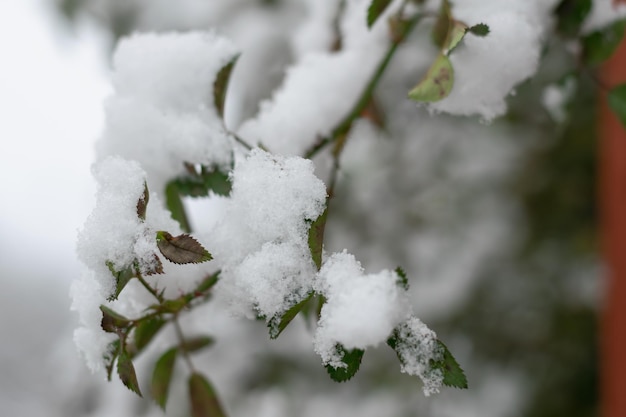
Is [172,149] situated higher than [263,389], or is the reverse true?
[172,149]

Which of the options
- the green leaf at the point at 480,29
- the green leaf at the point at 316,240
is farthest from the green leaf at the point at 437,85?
the green leaf at the point at 316,240

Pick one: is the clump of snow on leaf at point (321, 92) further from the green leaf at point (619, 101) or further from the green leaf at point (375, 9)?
the green leaf at point (619, 101)

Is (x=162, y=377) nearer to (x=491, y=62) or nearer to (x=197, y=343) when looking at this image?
(x=197, y=343)

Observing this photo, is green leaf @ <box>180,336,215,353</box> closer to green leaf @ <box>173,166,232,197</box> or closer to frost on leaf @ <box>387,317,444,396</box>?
green leaf @ <box>173,166,232,197</box>

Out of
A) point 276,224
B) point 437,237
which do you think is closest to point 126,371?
point 276,224

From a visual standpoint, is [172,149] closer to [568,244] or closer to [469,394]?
[469,394]

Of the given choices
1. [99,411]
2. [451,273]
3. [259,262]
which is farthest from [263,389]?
[259,262]
